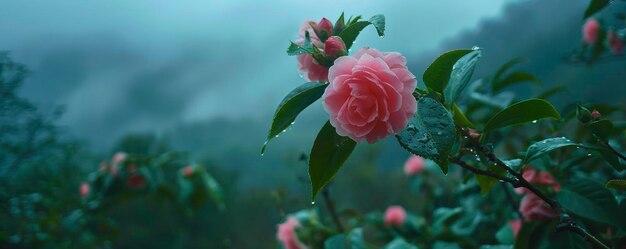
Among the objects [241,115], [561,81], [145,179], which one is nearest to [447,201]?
[561,81]

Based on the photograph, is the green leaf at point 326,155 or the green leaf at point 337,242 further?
the green leaf at point 337,242

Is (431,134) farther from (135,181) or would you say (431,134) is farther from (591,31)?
(135,181)

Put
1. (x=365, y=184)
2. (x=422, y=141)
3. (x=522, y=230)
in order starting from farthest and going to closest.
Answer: (x=365, y=184) → (x=522, y=230) → (x=422, y=141)

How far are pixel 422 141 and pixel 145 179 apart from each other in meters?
0.89

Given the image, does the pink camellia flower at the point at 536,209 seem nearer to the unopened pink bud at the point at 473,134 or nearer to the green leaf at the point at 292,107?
the unopened pink bud at the point at 473,134

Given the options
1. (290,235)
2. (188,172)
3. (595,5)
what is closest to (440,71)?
(595,5)

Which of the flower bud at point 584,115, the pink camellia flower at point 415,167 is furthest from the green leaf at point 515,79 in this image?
the pink camellia flower at point 415,167

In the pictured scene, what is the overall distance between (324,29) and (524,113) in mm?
162

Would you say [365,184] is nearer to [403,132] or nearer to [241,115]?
[241,115]

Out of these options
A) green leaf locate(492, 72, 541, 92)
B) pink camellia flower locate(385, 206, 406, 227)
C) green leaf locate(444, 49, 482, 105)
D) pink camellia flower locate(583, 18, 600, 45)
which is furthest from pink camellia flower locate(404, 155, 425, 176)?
green leaf locate(444, 49, 482, 105)

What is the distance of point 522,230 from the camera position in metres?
0.50

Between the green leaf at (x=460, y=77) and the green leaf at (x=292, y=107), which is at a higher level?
the green leaf at (x=292, y=107)

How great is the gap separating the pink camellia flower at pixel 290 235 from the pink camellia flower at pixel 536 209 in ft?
1.13

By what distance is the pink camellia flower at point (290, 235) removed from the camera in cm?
75
